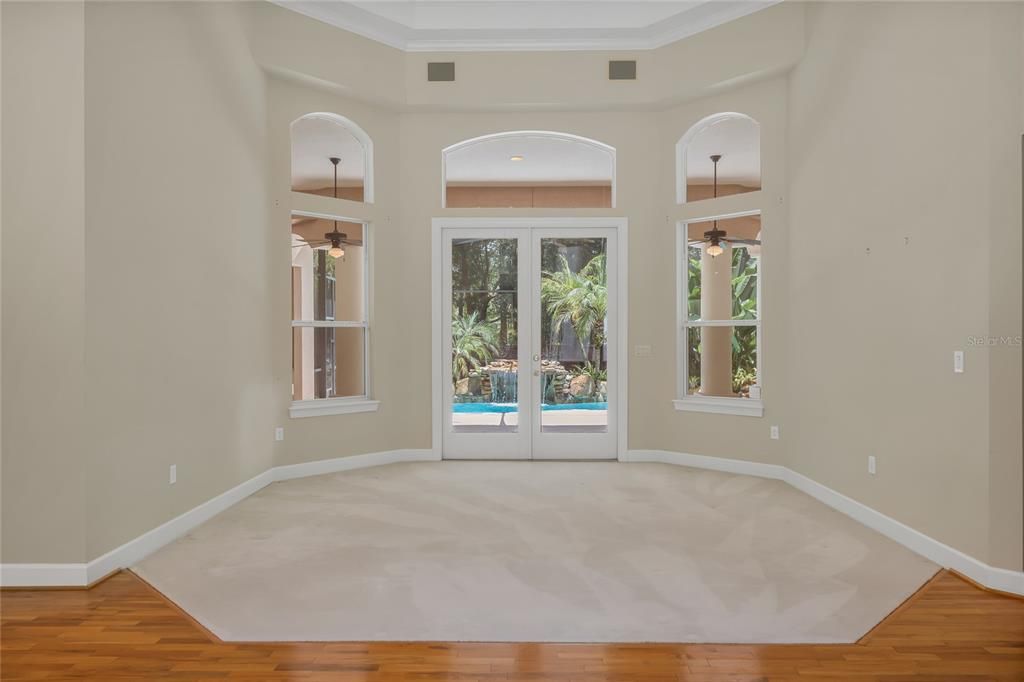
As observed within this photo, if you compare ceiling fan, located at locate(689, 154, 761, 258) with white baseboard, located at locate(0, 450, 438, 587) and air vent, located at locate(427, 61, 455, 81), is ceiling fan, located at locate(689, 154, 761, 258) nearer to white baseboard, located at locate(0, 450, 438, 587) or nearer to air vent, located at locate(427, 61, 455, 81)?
air vent, located at locate(427, 61, 455, 81)

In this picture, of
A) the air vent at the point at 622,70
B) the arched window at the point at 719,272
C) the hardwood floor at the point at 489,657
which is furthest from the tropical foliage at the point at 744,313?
the hardwood floor at the point at 489,657

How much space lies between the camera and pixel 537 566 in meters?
3.69

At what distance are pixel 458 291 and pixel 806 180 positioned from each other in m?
3.20

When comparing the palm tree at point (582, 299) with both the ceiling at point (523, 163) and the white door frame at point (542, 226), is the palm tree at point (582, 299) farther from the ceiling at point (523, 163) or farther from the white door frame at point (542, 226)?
the ceiling at point (523, 163)

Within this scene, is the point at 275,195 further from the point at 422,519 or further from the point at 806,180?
the point at 806,180

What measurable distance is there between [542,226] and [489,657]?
15.1 feet

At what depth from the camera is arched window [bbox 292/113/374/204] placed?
6.10 metres

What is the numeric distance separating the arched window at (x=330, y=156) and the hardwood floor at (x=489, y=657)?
4056mm

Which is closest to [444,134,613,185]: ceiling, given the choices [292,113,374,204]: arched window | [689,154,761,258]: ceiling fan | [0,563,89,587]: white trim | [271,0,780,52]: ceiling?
[292,113,374,204]: arched window

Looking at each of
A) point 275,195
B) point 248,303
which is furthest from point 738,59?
point 248,303

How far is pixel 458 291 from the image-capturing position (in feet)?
22.0

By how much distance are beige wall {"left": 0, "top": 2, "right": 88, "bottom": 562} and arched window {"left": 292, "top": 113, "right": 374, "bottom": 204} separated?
8.69 feet

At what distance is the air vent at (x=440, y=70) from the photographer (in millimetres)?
6301

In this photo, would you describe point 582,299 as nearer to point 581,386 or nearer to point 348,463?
point 581,386
